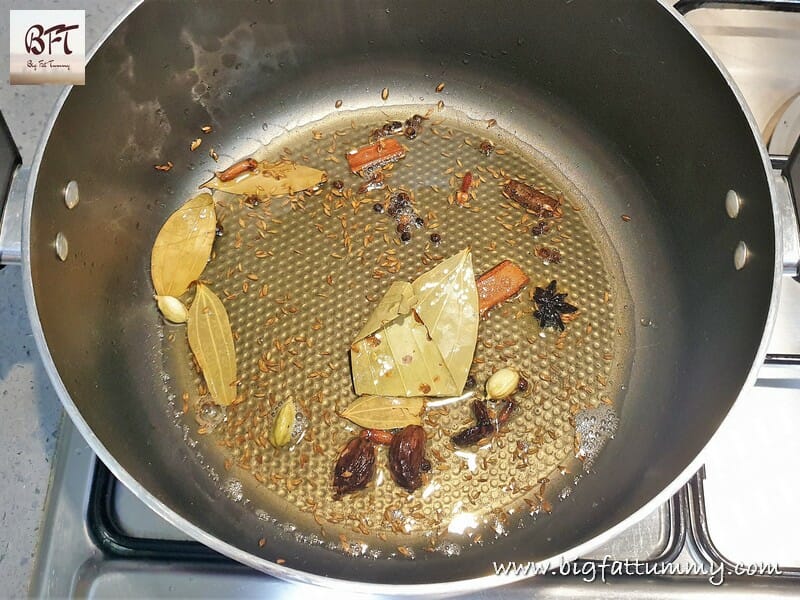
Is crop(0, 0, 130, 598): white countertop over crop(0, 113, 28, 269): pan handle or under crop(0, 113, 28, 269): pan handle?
under

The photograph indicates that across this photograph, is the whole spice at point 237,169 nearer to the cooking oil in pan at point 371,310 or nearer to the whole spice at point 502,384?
the cooking oil in pan at point 371,310

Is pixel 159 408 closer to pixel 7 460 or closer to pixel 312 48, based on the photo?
pixel 7 460

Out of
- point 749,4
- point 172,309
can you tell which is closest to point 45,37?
point 172,309

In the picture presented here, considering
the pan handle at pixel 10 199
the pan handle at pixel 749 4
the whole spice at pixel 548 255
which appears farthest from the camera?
the whole spice at pixel 548 255

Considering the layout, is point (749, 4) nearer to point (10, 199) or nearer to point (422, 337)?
point (422, 337)

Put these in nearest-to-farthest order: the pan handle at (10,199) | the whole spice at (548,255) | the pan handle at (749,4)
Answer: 1. the pan handle at (10,199)
2. the pan handle at (749,4)
3. the whole spice at (548,255)

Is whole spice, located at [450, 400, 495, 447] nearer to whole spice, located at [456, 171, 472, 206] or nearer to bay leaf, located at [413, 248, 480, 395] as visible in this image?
bay leaf, located at [413, 248, 480, 395]

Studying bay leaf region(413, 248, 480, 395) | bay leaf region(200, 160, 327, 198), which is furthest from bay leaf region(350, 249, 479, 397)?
bay leaf region(200, 160, 327, 198)

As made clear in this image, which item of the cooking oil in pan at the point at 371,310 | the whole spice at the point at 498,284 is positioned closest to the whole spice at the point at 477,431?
the cooking oil in pan at the point at 371,310
